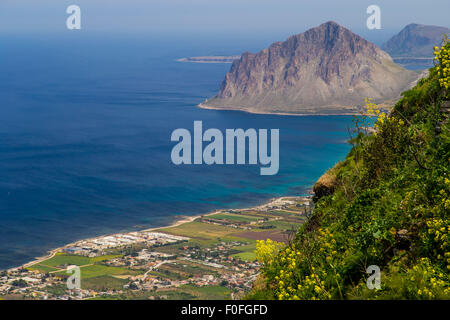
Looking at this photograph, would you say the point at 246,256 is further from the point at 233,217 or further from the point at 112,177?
A: the point at 112,177

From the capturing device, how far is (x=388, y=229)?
9000mm

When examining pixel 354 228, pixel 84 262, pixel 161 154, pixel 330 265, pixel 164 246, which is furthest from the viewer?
pixel 161 154

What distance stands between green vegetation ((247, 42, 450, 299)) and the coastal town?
106 feet

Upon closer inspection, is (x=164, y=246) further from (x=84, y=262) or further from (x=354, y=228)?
(x=354, y=228)

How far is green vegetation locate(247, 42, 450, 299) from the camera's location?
25.6 ft

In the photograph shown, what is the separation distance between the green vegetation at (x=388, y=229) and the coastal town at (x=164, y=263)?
3236 cm

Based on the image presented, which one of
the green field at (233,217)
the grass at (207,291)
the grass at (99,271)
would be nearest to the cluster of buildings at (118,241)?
the grass at (99,271)

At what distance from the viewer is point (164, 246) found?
76.0 m

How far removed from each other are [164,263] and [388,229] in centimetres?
6279

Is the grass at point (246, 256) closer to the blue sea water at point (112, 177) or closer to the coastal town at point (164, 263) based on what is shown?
the coastal town at point (164, 263)

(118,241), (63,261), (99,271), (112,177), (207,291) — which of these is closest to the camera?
(207,291)

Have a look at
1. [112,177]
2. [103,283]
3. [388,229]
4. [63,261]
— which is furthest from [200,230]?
[388,229]

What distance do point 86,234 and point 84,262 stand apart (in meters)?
14.2

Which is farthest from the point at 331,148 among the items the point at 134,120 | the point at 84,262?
the point at 84,262
